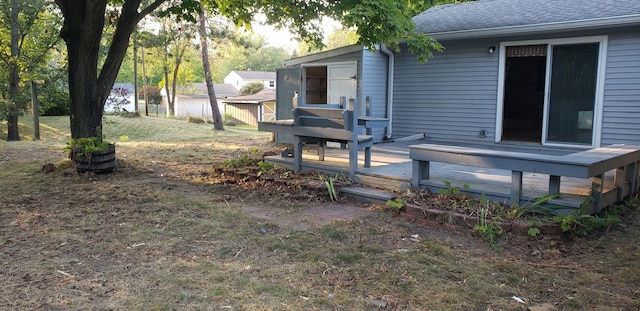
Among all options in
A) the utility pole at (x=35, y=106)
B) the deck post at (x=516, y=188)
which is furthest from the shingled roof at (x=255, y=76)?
the deck post at (x=516, y=188)

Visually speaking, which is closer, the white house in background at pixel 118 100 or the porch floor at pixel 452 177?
the porch floor at pixel 452 177

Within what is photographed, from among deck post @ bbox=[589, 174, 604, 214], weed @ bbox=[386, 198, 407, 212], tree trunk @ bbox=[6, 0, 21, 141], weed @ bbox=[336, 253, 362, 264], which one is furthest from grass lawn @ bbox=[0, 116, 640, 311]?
tree trunk @ bbox=[6, 0, 21, 141]

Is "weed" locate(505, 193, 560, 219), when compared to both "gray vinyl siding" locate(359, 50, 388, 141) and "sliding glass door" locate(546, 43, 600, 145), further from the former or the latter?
"gray vinyl siding" locate(359, 50, 388, 141)

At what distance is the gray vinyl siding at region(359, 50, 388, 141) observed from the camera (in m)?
9.30

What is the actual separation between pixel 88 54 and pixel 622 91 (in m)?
8.35

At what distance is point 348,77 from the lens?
954 cm

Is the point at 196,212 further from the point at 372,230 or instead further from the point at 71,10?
the point at 71,10

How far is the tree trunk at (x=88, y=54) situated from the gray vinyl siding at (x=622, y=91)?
7.34 meters

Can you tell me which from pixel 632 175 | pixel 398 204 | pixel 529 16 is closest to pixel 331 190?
pixel 398 204

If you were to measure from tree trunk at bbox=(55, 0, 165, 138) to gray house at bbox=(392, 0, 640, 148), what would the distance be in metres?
5.17

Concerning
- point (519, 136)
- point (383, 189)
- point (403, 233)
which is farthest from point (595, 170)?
point (519, 136)

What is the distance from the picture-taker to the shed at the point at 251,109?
38.4 metres

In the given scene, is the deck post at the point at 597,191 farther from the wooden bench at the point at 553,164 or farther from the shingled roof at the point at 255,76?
the shingled roof at the point at 255,76

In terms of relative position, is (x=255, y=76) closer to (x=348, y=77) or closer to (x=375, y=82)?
(x=348, y=77)
